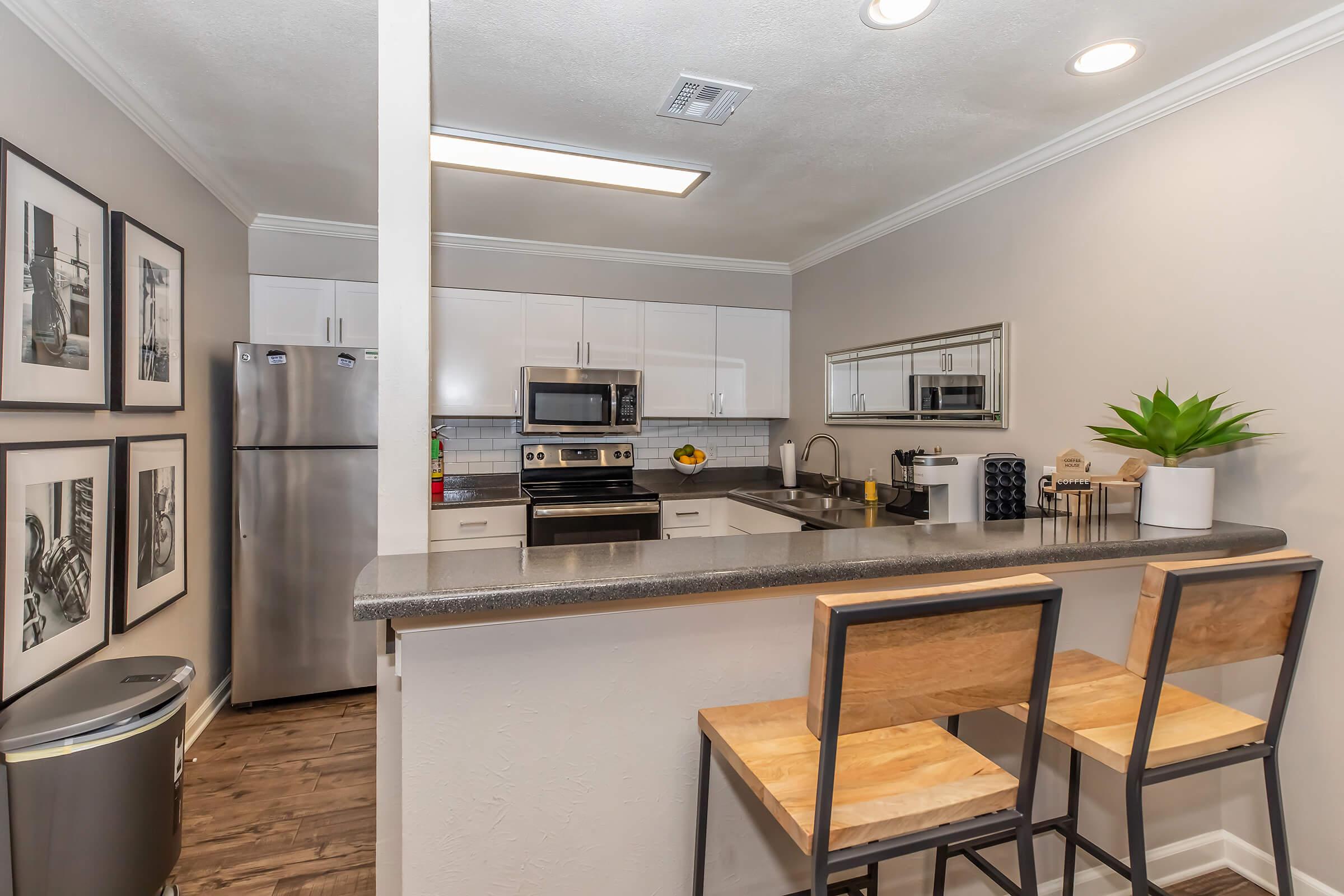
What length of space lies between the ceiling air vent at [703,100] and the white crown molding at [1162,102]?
1.22m

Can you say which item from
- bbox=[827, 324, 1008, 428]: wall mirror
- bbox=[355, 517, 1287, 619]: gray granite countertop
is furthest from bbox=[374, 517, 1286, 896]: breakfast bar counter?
bbox=[827, 324, 1008, 428]: wall mirror

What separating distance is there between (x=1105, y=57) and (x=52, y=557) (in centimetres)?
334

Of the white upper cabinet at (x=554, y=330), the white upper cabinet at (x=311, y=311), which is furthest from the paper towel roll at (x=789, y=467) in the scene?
the white upper cabinet at (x=311, y=311)

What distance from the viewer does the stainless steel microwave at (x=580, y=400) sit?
12.5 feet

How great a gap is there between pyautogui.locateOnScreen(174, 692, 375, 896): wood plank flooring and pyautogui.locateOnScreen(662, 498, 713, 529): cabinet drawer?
182 centimetres

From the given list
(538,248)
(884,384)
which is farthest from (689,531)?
(538,248)

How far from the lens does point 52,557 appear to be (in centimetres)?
186

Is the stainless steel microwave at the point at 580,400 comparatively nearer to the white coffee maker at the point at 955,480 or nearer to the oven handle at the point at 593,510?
the oven handle at the point at 593,510

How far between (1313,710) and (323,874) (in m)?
2.89

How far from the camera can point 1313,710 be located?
5.94 ft

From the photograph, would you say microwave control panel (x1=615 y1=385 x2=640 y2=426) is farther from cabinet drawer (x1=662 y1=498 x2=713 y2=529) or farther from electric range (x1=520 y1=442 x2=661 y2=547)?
cabinet drawer (x1=662 y1=498 x2=713 y2=529)

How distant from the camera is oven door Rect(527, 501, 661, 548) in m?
3.61

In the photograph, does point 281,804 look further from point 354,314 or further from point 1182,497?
point 1182,497

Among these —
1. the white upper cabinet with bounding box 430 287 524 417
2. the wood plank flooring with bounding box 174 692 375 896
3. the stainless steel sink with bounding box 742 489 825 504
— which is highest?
the white upper cabinet with bounding box 430 287 524 417
